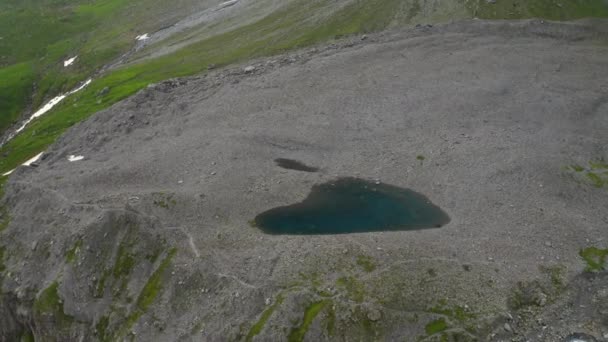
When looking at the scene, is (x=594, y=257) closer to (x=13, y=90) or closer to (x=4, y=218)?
(x=4, y=218)

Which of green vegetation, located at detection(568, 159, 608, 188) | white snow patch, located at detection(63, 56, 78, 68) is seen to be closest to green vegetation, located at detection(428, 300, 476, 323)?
green vegetation, located at detection(568, 159, 608, 188)

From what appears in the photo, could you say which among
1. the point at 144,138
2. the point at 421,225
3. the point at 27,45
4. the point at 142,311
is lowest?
the point at 421,225

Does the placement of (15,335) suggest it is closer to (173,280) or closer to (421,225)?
(173,280)

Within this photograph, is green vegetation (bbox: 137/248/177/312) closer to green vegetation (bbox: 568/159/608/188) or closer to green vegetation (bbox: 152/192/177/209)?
green vegetation (bbox: 152/192/177/209)

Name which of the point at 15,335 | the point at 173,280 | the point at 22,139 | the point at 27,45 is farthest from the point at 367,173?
the point at 27,45

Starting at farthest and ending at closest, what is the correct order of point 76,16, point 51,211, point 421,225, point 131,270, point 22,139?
point 76,16, point 22,139, point 51,211, point 421,225, point 131,270

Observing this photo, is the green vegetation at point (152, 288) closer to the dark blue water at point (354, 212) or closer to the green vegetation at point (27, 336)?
the dark blue water at point (354, 212)

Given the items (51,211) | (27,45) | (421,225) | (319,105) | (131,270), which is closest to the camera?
(131,270)

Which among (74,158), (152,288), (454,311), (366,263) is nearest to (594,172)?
(454,311)
